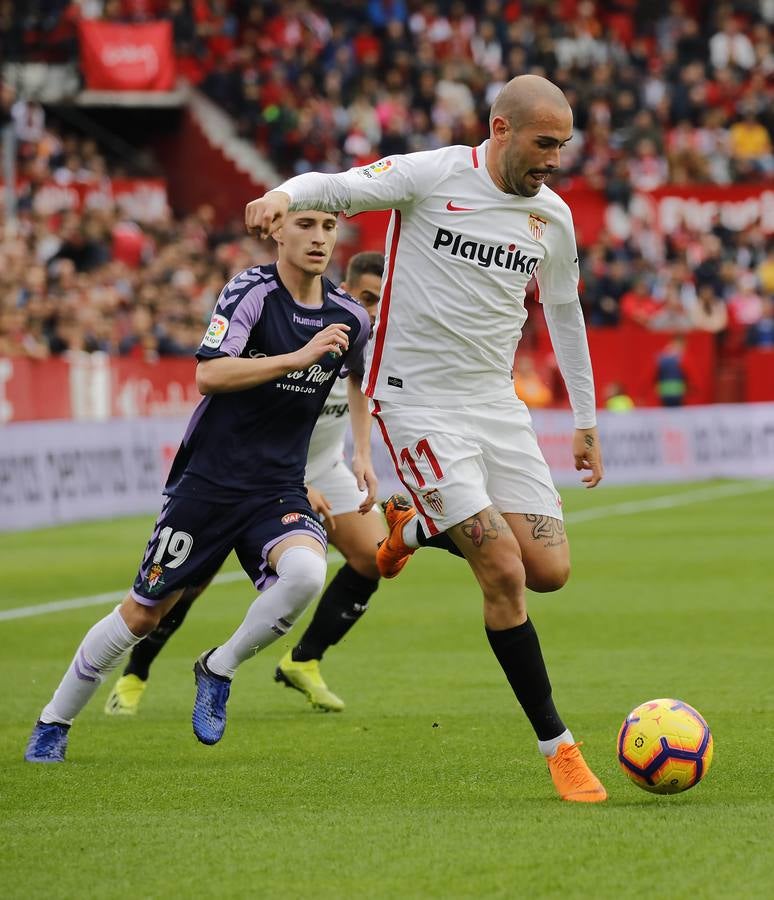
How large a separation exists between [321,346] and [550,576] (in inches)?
48.7

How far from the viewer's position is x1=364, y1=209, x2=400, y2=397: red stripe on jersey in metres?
6.71

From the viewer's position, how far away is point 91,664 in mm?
7164

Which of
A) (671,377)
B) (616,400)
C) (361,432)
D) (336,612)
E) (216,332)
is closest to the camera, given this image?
(216,332)

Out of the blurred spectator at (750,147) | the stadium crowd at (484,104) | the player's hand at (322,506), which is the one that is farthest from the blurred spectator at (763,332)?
the player's hand at (322,506)

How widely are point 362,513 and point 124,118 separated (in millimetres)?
27266

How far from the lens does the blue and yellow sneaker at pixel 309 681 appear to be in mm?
8711

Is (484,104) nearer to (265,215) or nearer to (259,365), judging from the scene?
(259,365)

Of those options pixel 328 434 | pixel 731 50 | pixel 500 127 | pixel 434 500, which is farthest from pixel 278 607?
pixel 731 50

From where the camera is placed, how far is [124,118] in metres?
34.7

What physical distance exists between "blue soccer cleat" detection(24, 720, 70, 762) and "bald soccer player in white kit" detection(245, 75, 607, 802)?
5.98ft

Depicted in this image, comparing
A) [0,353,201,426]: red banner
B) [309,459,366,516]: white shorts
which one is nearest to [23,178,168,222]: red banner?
[0,353,201,426]: red banner

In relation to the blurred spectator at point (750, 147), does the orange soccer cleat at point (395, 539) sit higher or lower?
higher

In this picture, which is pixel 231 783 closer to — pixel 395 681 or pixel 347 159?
pixel 395 681

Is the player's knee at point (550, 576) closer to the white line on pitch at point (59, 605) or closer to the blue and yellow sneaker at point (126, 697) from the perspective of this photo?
the blue and yellow sneaker at point (126, 697)
